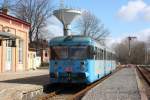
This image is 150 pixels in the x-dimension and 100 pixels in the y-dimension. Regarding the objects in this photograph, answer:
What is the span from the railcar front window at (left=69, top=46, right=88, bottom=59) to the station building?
1294 cm

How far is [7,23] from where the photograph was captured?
42.8m

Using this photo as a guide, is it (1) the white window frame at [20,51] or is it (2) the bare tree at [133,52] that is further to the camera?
(2) the bare tree at [133,52]

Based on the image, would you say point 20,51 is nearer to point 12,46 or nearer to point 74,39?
point 12,46

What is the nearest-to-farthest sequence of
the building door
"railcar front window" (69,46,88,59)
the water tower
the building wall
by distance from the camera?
"railcar front window" (69,46,88,59) → the building wall → the building door → the water tower

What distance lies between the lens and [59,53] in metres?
23.1

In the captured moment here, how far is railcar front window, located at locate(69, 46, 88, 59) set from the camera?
74.7 ft

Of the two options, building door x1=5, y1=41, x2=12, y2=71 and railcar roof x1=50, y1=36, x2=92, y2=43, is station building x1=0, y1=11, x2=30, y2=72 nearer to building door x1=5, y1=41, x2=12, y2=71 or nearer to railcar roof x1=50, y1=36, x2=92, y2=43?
building door x1=5, y1=41, x2=12, y2=71

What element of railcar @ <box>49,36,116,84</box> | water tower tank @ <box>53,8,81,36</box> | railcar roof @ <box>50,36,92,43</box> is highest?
water tower tank @ <box>53,8,81,36</box>

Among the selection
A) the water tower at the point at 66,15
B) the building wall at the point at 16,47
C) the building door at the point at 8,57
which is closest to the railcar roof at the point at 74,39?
the building wall at the point at 16,47

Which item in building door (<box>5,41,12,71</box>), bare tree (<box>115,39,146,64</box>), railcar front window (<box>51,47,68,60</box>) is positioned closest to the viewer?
railcar front window (<box>51,47,68,60</box>)

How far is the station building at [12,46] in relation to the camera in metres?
41.0

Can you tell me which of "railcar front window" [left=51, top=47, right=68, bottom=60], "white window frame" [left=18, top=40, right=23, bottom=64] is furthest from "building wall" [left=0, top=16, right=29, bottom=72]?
"railcar front window" [left=51, top=47, right=68, bottom=60]

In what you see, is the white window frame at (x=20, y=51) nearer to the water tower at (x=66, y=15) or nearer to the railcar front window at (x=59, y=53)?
the water tower at (x=66, y=15)

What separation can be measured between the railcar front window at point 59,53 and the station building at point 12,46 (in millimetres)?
12343
